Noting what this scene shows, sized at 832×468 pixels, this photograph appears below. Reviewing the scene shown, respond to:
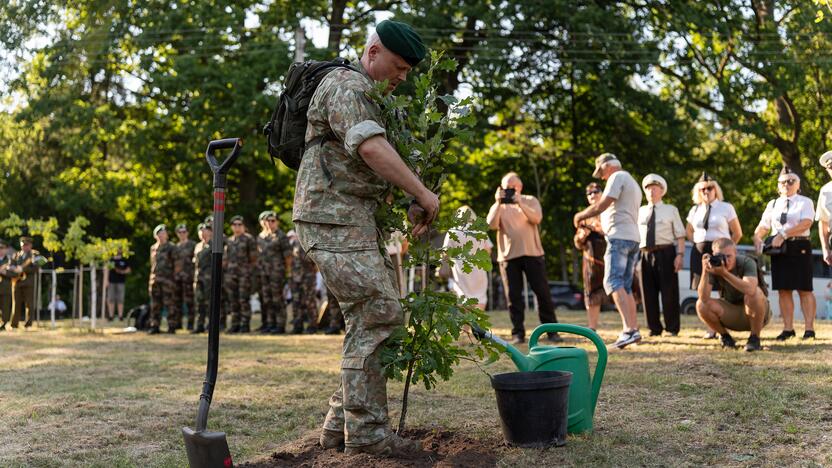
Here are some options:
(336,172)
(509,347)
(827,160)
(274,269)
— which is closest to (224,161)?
(336,172)

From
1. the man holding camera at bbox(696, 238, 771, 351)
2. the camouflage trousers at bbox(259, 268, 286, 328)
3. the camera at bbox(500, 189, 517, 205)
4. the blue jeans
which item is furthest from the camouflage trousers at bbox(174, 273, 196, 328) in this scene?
the man holding camera at bbox(696, 238, 771, 351)

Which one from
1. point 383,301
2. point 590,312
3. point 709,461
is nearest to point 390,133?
point 383,301

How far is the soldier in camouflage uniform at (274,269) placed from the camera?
14883mm

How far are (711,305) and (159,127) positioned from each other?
65.1ft

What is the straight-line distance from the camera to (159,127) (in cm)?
2516

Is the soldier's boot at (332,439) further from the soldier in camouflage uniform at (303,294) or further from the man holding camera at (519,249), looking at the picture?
the soldier in camouflage uniform at (303,294)

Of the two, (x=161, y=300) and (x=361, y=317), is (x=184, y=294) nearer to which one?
(x=161, y=300)

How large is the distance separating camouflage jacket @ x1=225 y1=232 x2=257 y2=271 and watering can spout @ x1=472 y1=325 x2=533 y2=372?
36.3 ft

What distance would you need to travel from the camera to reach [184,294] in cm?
1555

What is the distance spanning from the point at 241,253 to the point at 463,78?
12.8 meters

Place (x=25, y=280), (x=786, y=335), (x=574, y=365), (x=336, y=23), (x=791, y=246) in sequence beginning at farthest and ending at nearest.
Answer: (x=336, y=23)
(x=25, y=280)
(x=791, y=246)
(x=786, y=335)
(x=574, y=365)

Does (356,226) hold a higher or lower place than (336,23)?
lower

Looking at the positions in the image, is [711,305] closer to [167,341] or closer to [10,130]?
[167,341]

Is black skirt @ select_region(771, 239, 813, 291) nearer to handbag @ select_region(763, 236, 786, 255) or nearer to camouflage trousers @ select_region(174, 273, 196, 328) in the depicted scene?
handbag @ select_region(763, 236, 786, 255)
